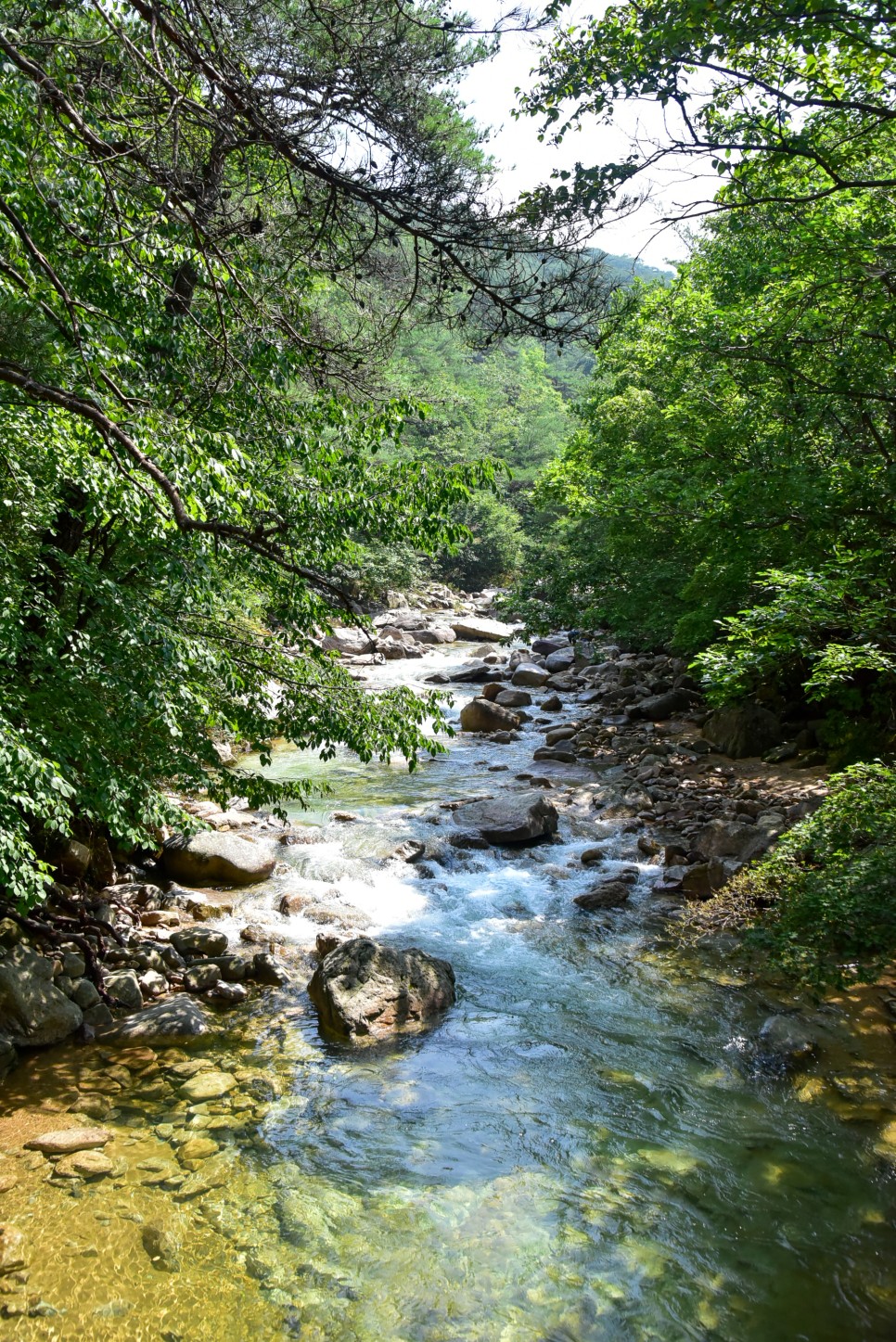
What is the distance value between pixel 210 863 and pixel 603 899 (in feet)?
13.5

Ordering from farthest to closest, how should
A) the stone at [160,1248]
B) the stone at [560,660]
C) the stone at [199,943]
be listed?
1. the stone at [560,660]
2. the stone at [199,943]
3. the stone at [160,1248]

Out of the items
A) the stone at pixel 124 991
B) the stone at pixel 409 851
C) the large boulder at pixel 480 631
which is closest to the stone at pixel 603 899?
the stone at pixel 409 851

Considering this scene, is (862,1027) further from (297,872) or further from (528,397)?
(528,397)

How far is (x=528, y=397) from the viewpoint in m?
55.4

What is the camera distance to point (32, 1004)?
5.60 m

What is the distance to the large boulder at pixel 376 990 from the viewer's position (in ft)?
20.3

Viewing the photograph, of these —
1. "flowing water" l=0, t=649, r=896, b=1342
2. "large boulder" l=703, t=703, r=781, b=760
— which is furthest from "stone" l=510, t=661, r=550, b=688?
"flowing water" l=0, t=649, r=896, b=1342

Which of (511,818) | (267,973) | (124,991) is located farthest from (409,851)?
(124,991)

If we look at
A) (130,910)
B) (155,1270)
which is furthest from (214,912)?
(155,1270)

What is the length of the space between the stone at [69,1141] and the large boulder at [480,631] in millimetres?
23544

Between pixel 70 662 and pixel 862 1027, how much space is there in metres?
5.95

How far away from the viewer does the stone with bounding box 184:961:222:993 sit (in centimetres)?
665

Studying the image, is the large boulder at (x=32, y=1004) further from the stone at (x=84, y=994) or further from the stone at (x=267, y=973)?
the stone at (x=267, y=973)

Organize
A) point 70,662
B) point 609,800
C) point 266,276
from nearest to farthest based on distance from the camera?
point 70,662, point 266,276, point 609,800
